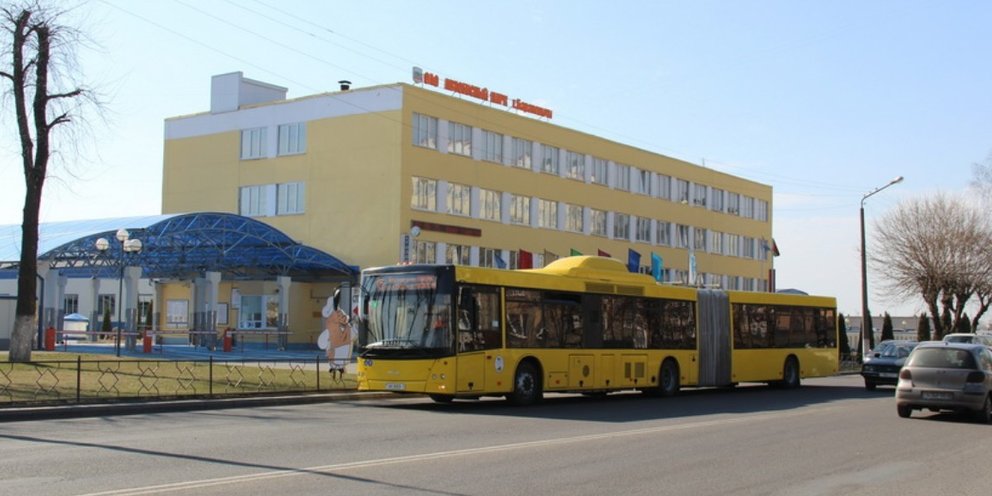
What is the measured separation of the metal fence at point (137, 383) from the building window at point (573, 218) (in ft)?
116

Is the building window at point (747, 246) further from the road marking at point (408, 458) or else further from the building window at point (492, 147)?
the road marking at point (408, 458)

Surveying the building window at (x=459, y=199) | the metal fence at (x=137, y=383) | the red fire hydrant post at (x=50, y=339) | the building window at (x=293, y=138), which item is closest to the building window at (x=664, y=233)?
the building window at (x=459, y=199)

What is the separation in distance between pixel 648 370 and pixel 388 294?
318 inches

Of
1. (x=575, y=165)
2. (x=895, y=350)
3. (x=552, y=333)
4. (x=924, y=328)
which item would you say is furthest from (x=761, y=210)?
(x=552, y=333)

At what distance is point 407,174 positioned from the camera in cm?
5191

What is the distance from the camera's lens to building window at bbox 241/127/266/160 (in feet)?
189

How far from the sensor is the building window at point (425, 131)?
5266 centimetres

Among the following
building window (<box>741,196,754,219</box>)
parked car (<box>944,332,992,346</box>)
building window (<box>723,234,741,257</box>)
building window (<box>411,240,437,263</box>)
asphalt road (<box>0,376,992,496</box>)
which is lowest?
asphalt road (<box>0,376,992,496</box>)

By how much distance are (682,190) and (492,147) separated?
72.7 ft

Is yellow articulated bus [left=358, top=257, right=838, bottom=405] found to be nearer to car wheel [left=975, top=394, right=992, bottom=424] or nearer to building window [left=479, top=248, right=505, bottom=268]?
car wheel [left=975, top=394, right=992, bottom=424]

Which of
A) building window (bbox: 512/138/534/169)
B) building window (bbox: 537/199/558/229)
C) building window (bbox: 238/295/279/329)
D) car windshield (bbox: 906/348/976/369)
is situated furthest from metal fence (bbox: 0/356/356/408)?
building window (bbox: 537/199/558/229)

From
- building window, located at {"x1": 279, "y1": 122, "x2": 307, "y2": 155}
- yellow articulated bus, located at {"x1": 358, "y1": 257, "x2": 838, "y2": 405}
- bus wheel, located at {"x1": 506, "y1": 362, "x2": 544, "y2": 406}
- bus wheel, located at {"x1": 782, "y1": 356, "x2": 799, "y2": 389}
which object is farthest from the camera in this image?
building window, located at {"x1": 279, "y1": 122, "x2": 307, "y2": 155}

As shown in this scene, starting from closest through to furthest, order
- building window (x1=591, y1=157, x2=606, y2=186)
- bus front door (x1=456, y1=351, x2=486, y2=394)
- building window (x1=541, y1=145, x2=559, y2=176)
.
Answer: bus front door (x1=456, y1=351, x2=486, y2=394) → building window (x1=541, y1=145, x2=559, y2=176) → building window (x1=591, y1=157, x2=606, y2=186)

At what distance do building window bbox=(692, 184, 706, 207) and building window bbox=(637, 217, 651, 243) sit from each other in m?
6.74
